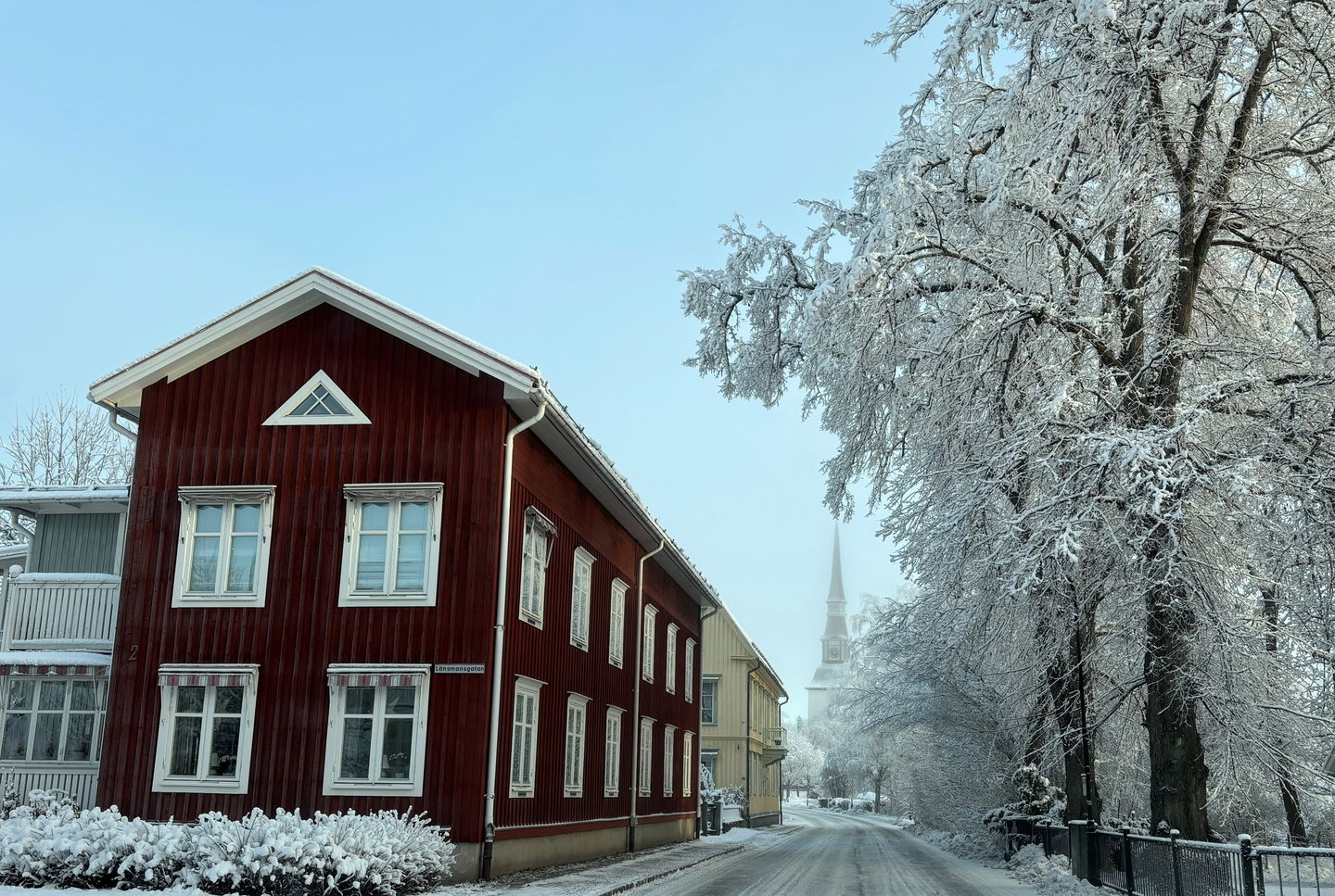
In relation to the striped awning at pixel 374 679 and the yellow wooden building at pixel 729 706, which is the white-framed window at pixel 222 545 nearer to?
the striped awning at pixel 374 679

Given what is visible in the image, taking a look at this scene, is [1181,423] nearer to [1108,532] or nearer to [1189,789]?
[1108,532]

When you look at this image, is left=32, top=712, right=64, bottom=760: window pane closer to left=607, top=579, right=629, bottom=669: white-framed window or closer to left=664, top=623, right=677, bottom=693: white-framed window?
left=607, top=579, right=629, bottom=669: white-framed window

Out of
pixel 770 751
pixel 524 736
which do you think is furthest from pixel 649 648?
pixel 770 751

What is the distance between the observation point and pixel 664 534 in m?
27.8

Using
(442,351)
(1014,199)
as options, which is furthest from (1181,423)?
(442,351)

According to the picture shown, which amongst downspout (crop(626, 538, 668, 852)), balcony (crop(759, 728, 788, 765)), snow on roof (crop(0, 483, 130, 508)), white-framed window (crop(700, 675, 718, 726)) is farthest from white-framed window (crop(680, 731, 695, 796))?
balcony (crop(759, 728, 788, 765))

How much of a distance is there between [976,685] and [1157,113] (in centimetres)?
1889

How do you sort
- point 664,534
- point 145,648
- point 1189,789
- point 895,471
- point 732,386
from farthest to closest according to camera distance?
1. point 664,534
2. point 732,386
3. point 895,471
4. point 145,648
5. point 1189,789

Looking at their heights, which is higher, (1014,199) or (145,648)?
(1014,199)

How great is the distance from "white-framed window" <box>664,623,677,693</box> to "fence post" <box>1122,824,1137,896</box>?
56.2ft

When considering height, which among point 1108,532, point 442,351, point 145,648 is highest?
point 442,351

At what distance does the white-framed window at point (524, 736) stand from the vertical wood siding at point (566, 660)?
0.17 metres

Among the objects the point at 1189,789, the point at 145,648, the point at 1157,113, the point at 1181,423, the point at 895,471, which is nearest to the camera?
the point at 1181,423

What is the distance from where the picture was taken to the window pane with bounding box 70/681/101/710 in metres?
19.0
